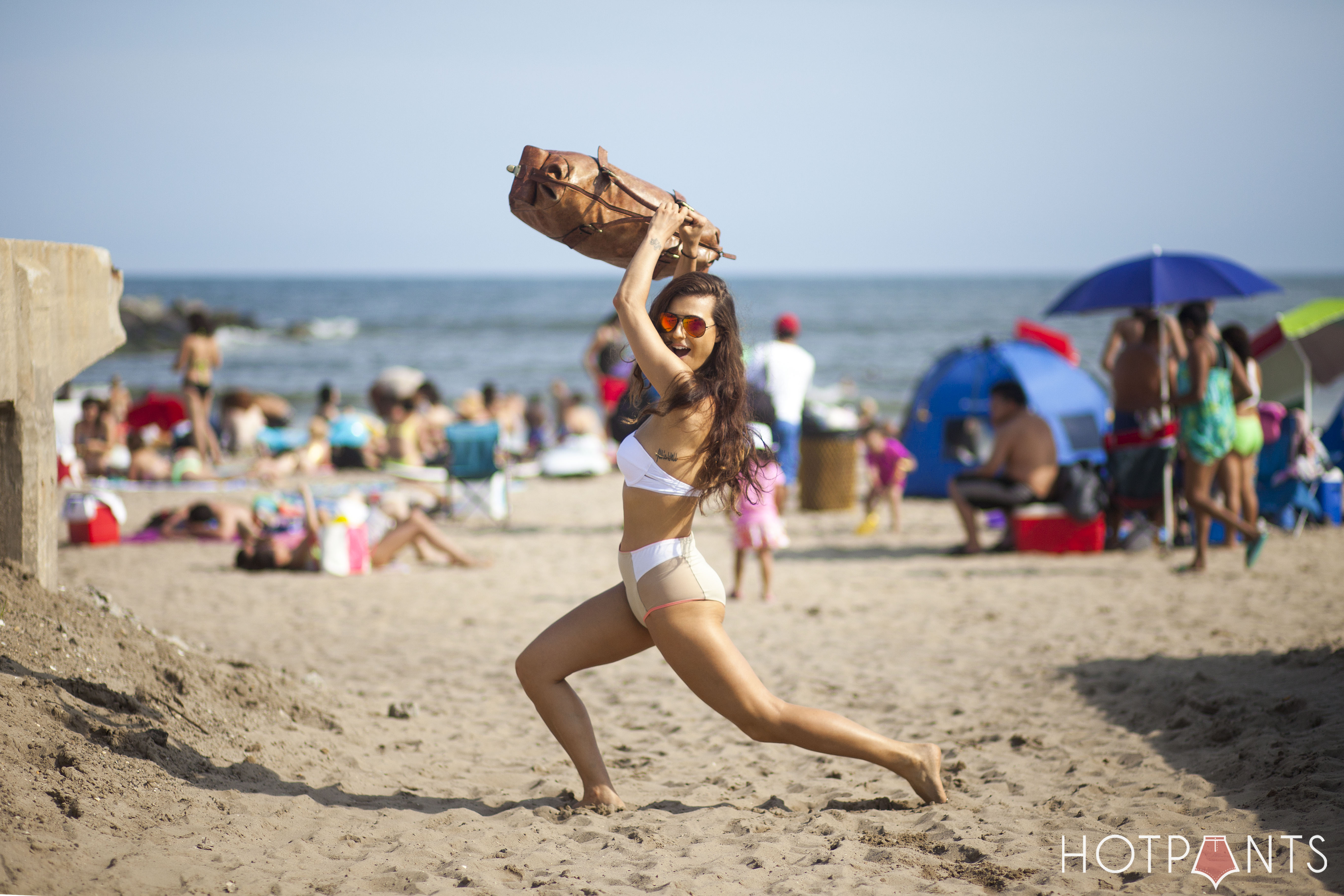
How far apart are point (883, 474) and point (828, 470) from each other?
1158mm

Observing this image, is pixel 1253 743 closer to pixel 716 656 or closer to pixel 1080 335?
pixel 716 656

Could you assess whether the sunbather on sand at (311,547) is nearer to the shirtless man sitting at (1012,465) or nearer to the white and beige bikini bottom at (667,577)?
the shirtless man sitting at (1012,465)

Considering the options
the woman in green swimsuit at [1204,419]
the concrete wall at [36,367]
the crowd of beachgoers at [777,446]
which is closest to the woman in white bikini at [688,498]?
the crowd of beachgoers at [777,446]

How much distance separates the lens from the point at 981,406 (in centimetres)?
1089

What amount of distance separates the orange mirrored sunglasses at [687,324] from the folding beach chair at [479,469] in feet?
23.3

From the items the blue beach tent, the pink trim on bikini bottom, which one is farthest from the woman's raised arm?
the blue beach tent

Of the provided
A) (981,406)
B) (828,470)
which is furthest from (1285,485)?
(828,470)

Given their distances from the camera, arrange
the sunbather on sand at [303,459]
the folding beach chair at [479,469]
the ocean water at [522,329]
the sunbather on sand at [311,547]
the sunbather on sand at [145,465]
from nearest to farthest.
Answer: the sunbather on sand at [311,547], the folding beach chair at [479,469], the sunbather on sand at [145,465], the sunbather on sand at [303,459], the ocean water at [522,329]

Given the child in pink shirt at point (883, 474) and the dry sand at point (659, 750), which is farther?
the child in pink shirt at point (883, 474)

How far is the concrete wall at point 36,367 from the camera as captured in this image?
12.1 ft

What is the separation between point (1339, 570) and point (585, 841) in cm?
651

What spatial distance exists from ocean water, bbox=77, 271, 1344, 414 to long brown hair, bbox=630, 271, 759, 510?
15 centimetres

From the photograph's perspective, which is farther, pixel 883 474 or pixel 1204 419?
pixel 883 474

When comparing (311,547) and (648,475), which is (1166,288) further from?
(311,547)
